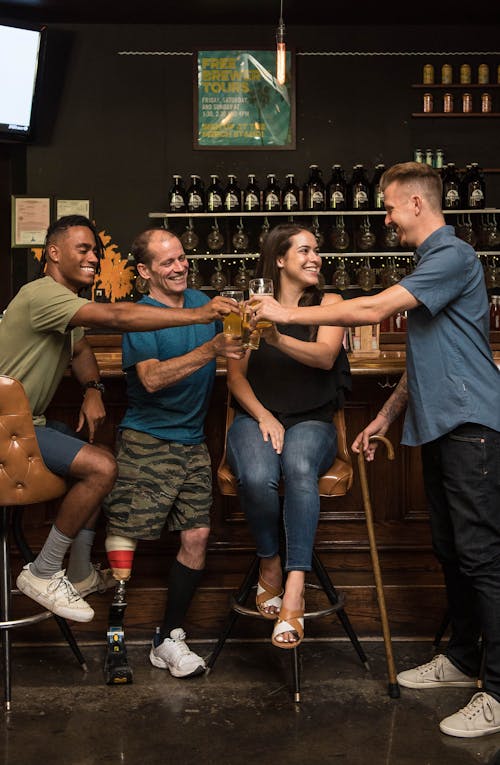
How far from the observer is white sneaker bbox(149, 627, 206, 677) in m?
2.78

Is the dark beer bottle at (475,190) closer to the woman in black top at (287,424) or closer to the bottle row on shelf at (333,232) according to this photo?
the bottle row on shelf at (333,232)

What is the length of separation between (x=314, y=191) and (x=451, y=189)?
0.93 m

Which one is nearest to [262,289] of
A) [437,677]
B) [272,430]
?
[272,430]

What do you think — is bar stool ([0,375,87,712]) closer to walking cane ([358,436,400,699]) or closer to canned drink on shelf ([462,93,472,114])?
walking cane ([358,436,400,699])

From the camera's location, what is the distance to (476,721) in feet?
7.77

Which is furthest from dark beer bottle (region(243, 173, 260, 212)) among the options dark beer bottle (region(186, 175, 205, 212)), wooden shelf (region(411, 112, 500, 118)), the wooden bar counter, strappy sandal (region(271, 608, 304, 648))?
strappy sandal (region(271, 608, 304, 648))

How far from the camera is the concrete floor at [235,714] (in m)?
2.28

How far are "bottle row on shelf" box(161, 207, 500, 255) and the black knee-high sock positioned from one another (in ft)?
11.2

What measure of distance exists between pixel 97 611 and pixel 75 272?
120 centimetres

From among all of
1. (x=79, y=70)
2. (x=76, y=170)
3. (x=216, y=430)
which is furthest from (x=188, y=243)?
(x=216, y=430)

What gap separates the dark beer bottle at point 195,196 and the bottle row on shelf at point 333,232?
0.29 feet

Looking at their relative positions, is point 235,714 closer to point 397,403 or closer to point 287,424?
point 287,424

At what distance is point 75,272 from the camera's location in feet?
9.44

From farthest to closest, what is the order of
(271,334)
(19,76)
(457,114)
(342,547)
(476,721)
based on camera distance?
(457,114), (19,76), (342,547), (271,334), (476,721)
